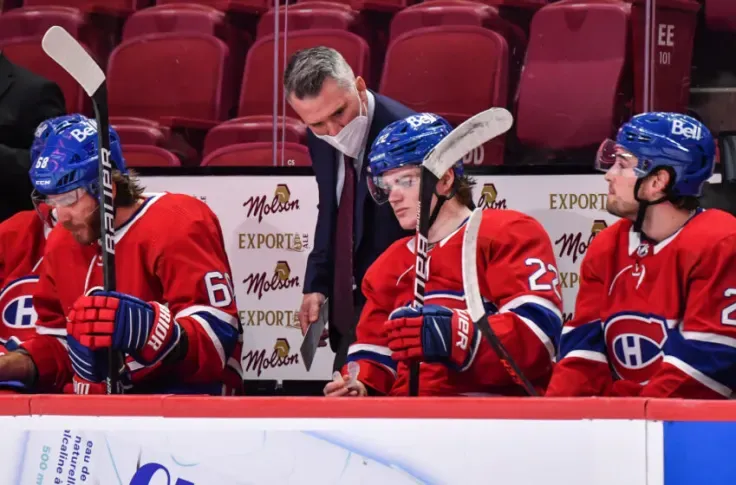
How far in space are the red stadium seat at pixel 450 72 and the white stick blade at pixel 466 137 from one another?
3.59 feet

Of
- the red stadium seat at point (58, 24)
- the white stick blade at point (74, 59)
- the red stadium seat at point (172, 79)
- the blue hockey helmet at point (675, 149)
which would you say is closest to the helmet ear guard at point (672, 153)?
the blue hockey helmet at point (675, 149)

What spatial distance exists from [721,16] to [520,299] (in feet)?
4.22

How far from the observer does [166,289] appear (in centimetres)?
256

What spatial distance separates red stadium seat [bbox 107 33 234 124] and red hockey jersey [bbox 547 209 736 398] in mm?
1695

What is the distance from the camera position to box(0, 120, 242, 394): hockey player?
246cm

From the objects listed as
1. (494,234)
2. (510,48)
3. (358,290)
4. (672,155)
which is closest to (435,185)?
(494,234)

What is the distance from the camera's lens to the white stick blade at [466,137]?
2.27 meters

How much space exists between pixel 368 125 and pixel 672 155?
30.6 inches

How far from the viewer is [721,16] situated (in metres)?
3.22

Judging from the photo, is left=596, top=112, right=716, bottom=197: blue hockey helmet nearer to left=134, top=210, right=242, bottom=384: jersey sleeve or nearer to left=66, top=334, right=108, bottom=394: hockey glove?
left=134, top=210, right=242, bottom=384: jersey sleeve

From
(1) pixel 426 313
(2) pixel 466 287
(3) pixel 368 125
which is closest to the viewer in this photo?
(2) pixel 466 287

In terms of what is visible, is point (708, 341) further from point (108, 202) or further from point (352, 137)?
point (108, 202)

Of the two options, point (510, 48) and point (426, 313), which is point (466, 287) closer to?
point (426, 313)

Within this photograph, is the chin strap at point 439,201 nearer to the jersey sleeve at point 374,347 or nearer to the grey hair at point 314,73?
the jersey sleeve at point 374,347
